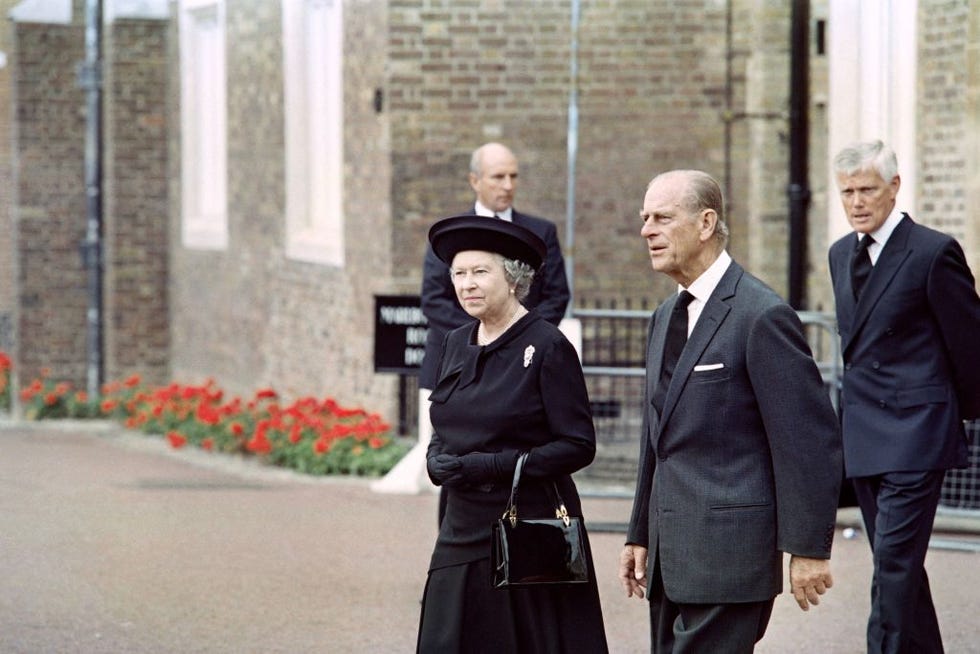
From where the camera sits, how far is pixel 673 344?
515 centimetres

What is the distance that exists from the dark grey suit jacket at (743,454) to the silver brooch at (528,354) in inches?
24.6

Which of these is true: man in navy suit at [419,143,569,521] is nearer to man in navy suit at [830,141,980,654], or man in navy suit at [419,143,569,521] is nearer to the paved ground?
the paved ground

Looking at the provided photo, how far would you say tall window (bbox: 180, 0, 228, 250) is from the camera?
1908cm

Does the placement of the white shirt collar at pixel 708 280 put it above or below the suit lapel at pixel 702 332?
above

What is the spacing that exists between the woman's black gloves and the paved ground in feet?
7.90

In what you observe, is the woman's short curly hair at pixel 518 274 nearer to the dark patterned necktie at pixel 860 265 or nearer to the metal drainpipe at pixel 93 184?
the dark patterned necktie at pixel 860 265

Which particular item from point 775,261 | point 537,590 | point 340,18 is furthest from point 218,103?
point 537,590

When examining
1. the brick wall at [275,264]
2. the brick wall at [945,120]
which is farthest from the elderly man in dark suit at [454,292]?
the brick wall at [275,264]

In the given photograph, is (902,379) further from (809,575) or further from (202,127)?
(202,127)

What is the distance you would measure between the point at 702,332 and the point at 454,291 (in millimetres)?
3611

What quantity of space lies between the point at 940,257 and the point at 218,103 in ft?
43.8

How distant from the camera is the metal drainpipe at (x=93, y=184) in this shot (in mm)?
19500

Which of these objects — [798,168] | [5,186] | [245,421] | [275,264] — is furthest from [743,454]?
[5,186]

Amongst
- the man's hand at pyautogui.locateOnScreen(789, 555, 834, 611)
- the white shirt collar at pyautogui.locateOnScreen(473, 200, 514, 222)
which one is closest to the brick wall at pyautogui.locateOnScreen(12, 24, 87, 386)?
the white shirt collar at pyautogui.locateOnScreen(473, 200, 514, 222)
